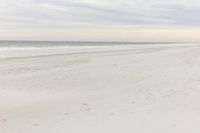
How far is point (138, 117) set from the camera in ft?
17.3

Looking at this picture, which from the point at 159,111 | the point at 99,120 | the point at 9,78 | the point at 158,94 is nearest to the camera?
the point at 99,120

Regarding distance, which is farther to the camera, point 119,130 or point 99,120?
point 99,120

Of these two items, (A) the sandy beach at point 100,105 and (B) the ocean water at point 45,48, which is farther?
(B) the ocean water at point 45,48

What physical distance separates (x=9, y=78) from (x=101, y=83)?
10.4ft

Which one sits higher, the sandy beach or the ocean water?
the sandy beach

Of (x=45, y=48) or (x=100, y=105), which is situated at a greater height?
(x=100, y=105)

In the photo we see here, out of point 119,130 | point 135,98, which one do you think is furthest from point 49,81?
point 119,130

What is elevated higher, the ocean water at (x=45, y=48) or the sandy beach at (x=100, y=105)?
the sandy beach at (x=100, y=105)

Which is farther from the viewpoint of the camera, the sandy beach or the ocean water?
the ocean water

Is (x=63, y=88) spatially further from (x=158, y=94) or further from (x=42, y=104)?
(x=158, y=94)

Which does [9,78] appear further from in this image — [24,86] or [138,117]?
[138,117]

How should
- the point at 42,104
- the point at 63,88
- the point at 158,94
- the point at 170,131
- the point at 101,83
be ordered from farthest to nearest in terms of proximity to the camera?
the point at 101,83 < the point at 63,88 < the point at 158,94 < the point at 42,104 < the point at 170,131

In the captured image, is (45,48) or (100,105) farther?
(45,48)

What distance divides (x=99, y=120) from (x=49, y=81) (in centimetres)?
520
